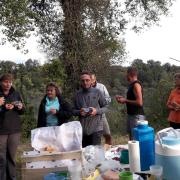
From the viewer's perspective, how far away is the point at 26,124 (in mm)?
9305

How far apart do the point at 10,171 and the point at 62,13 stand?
638 centimetres

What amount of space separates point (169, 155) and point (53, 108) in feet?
7.73

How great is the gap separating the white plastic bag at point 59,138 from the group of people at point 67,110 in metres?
1.12

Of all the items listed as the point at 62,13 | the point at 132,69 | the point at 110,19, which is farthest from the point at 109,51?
the point at 132,69

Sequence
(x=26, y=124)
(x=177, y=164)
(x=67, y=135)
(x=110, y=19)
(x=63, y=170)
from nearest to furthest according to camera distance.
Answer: (x=177, y=164), (x=63, y=170), (x=67, y=135), (x=26, y=124), (x=110, y=19)

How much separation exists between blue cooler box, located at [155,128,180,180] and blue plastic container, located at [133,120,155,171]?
0.51ft

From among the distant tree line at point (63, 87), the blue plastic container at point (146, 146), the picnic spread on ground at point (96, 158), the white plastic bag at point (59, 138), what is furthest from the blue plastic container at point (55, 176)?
the distant tree line at point (63, 87)

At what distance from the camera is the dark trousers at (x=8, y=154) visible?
4277mm

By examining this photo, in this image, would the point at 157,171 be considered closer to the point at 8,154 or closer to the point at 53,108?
the point at 53,108

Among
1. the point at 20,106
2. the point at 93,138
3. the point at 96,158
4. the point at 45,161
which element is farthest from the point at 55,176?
the point at 20,106

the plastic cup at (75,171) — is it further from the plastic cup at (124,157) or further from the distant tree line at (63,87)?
the distant tree line at (63,87)

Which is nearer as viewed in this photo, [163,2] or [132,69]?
[132,69]

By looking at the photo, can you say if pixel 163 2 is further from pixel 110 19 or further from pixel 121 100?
pixel 121 100

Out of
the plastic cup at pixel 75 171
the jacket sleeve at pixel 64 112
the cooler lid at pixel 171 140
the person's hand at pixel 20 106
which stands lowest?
the plastic cup at pixel 75 171
